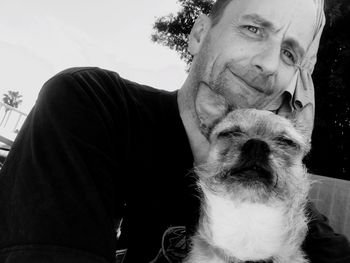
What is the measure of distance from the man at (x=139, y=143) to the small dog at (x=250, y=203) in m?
0.14

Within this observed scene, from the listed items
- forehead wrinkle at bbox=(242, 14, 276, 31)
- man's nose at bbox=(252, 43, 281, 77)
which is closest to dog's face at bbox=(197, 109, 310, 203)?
man's nose at bbox=(252, 43, 281, 77)

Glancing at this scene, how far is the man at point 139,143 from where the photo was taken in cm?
117

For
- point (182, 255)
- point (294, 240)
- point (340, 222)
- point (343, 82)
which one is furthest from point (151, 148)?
point (343, 82)

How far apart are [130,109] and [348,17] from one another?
22.0 feet

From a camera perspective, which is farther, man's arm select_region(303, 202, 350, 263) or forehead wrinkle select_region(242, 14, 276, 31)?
forehead wrinkle select_region(242, 14, 276, 31)

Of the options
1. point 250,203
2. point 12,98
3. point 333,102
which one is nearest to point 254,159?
point 250,203

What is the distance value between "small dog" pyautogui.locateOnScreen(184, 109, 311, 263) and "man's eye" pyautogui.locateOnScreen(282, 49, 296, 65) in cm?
72

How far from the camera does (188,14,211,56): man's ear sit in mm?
2920

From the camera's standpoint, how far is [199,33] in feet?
9.81

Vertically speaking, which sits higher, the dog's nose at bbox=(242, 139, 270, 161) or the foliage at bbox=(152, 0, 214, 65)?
the foliage at bbox=(152, 0, 214, 65)

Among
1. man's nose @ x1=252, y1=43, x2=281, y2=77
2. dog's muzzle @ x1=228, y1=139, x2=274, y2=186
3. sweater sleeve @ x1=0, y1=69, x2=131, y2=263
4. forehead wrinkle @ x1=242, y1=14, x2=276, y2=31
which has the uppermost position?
forehead wrinkle @ x1=242, y1=14, x2=276, y2=31

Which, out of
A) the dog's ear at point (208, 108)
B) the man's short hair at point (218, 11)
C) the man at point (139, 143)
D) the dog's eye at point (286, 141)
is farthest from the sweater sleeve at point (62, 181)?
the man's short hair at point (218, 11)

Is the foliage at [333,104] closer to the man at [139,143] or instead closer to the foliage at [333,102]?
the foliage at [333,102]

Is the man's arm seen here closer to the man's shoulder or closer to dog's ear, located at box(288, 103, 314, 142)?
dog's ear, located at box(288, 103, 314, 142)
